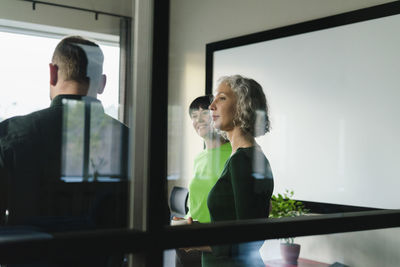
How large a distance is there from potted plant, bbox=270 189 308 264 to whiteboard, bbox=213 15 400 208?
1.8 inches

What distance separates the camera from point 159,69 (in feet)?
3.03

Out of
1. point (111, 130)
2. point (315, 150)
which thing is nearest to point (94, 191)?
point (111, 130)

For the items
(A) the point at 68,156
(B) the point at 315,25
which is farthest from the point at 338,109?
(A) the point at 68,156

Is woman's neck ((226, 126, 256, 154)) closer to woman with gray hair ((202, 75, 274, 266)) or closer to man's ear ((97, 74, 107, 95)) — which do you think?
woman with gray hair ((202, 75, 274, 266))

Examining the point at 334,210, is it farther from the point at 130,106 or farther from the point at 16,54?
the point at 16,54

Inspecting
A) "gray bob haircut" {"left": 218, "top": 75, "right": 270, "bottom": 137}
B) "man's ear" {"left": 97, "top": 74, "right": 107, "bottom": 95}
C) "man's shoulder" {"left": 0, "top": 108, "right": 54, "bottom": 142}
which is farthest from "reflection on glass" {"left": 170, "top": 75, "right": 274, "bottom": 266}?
"man's shoulder" {"left": 0, "top": 108, "right": 54, "bottom": 142}

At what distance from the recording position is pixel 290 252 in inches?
48.3

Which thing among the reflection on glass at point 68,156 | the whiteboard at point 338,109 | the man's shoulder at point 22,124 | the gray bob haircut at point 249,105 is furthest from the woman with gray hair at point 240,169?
the man's shoulder at point 22,124

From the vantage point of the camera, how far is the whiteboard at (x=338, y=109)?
4.63 ft

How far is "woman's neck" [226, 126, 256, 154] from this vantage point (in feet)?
3.79

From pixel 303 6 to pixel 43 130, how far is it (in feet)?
3.01

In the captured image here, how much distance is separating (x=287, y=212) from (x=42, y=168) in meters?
0.64

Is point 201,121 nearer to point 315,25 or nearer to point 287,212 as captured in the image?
point 287,212

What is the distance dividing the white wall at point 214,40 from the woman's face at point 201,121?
2 centimetres
